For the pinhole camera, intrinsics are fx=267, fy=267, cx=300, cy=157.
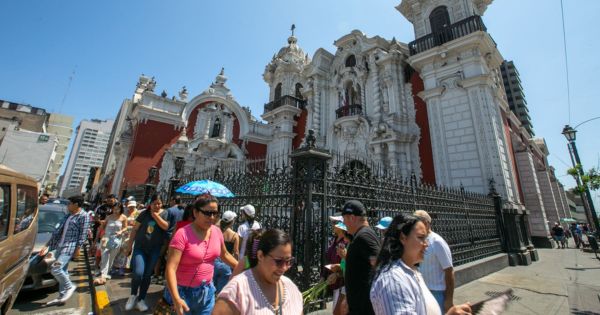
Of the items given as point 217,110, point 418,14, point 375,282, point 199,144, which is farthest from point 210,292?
point 217,110

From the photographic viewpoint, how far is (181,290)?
2.58 metres

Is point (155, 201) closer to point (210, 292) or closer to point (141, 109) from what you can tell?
point (210, 292)

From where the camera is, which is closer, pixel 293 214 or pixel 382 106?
pixel 293 214

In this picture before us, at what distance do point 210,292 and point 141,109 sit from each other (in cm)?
1999

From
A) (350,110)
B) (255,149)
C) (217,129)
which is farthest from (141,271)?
(255,149)

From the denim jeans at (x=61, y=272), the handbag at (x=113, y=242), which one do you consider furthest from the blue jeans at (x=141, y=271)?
the handbag at (x=113, y=242)

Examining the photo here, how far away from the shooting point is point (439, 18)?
48.6 feet

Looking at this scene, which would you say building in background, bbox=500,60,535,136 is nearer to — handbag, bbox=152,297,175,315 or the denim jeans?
handbag, bbox=152,297,175,315

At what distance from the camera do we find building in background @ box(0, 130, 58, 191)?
2775 centimetres

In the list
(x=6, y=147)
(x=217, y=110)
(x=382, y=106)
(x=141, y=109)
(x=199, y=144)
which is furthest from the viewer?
(x=6, y=147)

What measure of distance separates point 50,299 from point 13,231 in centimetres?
235

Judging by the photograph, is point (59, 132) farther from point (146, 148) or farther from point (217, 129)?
point (217, 129)

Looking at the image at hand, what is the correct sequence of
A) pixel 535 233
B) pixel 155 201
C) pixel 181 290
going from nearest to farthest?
pixel 181 290
pixel 155 201
pixel 535 233

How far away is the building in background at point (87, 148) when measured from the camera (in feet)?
289
